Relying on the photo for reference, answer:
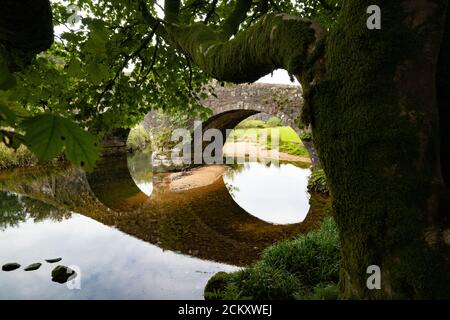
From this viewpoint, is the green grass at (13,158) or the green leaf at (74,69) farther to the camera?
the green grass at (13,158)

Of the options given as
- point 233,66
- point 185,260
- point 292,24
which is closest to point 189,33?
point 233,66

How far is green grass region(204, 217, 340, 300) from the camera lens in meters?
5.33

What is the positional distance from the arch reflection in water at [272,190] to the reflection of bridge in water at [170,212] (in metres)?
0.50

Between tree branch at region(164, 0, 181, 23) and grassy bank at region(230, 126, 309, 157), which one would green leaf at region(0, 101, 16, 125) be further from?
grassy bank at region(230, 126, 309, 157)

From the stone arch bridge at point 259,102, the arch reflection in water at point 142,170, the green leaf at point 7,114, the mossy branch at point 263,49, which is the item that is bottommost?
the arch reflection in water at point 142,170

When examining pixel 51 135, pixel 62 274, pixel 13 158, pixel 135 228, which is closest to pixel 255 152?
pixel 13 158

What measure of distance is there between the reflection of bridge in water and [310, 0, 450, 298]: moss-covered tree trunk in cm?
656

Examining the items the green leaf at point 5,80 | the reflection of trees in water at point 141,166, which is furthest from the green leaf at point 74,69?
the reflection of trees in water at point 141,166

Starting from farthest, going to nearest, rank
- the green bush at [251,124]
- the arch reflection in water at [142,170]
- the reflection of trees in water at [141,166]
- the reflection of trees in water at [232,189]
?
the green bush at [251,124] < the reflection of trees in water at [141,166] < the arch reflection in water at [142,170] < the reflection of trees in water at [232,189]

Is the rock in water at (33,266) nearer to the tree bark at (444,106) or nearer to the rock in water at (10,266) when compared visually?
the rock in water at (10,266)

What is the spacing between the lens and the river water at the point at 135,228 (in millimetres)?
7203

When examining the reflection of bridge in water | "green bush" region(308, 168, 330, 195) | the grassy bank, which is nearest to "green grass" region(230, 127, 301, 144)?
the grassy bank

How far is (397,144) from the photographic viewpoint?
70.2 inches
